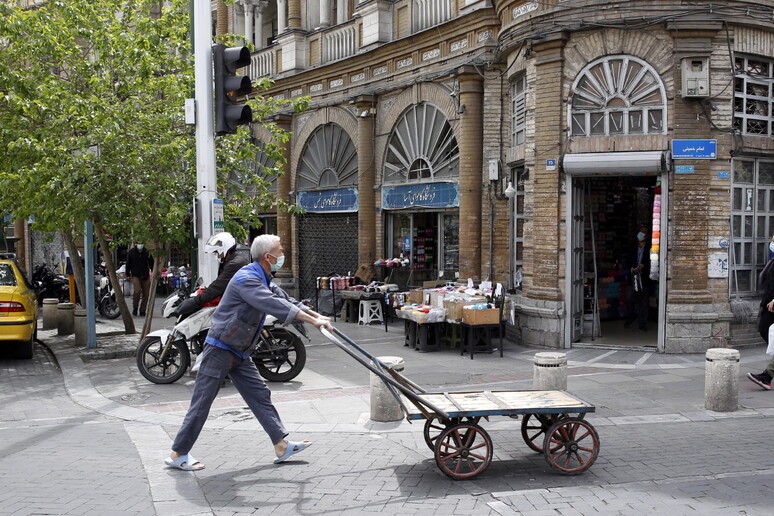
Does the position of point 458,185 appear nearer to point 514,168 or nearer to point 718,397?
point 514,168

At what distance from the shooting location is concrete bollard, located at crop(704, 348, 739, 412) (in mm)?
7512

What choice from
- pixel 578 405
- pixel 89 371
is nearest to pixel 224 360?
pixel 578 405

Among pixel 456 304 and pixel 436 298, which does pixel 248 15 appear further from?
pixel 456 304

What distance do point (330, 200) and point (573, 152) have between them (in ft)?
27.2

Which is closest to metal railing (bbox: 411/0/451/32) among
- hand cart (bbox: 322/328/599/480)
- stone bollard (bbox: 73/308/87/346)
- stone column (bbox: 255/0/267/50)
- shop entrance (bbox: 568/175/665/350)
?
shop entrance (bbox: 568/175/665/350)

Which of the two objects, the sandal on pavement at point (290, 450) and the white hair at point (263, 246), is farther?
the sandal on pavement at point (290, 450)

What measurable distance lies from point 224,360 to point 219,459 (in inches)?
41.1

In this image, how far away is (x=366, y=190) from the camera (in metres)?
17.0

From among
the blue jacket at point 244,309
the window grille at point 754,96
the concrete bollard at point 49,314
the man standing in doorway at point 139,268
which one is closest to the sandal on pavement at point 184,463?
the blue jacket at point 244,309

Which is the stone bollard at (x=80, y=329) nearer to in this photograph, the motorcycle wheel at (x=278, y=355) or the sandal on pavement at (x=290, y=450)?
the motorcycle wheel at (x=278, y=355)

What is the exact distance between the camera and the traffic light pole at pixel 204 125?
8672 millimetres

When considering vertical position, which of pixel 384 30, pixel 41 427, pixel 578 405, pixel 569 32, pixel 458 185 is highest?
pixel 384 30

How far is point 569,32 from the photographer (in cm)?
1123

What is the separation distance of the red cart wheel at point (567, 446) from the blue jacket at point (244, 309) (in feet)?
7.02
